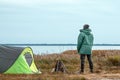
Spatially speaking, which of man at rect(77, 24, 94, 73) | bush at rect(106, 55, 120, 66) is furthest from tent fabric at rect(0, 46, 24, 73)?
bush at rect(106, 55, 120, 66)

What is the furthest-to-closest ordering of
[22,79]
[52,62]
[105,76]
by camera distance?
[52,62] → [105,76] → [22,79]

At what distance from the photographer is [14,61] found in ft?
66.8

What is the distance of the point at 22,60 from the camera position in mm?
20594

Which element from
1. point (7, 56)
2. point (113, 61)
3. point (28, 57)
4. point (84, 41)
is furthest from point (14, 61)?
point (113, 61)

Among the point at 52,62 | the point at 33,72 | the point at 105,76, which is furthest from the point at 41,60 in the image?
the point at 105,76

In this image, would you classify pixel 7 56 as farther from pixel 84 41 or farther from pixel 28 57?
pixel 84 41

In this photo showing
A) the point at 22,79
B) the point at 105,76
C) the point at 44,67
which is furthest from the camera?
the point at 44,67

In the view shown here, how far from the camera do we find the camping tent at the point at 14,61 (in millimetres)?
20281

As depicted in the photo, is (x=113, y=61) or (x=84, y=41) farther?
(x=113, y=61)

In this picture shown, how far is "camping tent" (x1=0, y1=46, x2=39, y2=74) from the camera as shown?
20.3 meters

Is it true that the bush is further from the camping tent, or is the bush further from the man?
the camping tent

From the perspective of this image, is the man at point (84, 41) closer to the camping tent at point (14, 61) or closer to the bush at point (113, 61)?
the camping tent at point (14, 61)

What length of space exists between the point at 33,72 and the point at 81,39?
255 centimetres

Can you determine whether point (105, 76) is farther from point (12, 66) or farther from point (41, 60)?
point (41, 60)
